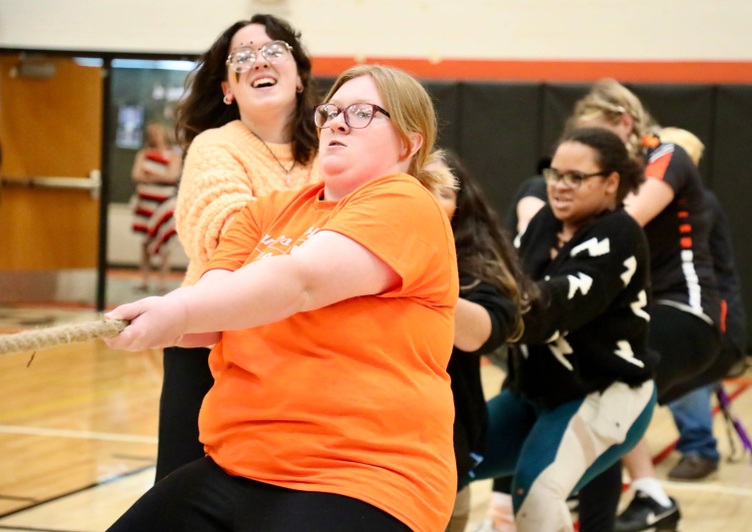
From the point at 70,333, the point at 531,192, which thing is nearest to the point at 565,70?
the point at 531,192

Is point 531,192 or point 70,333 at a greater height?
point 70,333

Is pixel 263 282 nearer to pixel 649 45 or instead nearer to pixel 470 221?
pixel 470 221


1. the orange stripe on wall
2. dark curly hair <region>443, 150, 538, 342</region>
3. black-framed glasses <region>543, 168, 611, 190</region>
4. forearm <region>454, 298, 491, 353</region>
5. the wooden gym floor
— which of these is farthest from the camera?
the orange stripe on wall

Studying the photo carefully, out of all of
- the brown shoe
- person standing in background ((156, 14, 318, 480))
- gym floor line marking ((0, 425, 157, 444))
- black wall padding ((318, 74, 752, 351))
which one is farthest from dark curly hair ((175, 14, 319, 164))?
black wall padding ((318, 74, 752, 351))

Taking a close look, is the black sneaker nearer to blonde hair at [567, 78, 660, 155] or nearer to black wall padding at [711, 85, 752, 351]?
blonde hair at [567, 78, 660, 155]

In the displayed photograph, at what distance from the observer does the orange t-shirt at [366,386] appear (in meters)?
1.59

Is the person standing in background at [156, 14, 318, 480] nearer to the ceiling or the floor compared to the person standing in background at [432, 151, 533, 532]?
nearer to the ceiling

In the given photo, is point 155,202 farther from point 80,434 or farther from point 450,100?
point 80,434

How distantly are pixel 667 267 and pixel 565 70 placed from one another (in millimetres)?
5681

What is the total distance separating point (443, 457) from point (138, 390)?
5.36 m

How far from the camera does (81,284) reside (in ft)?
39.8

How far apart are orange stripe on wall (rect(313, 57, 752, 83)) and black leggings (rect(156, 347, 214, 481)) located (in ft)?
24.3

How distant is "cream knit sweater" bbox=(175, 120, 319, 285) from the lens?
233cm

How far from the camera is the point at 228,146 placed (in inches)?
98.2
